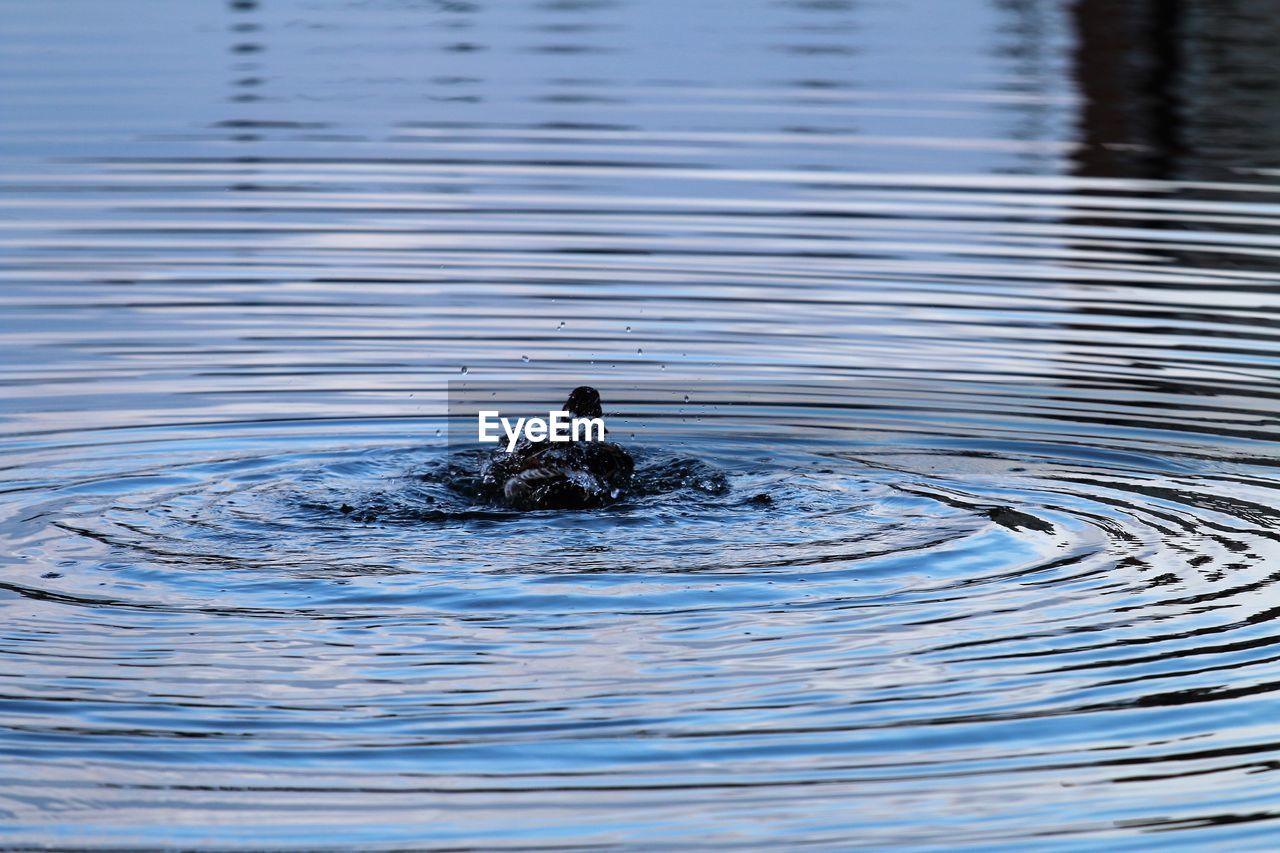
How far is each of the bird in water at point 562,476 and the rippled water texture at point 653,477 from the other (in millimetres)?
185

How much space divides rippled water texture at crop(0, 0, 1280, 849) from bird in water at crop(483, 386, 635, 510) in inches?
7.3

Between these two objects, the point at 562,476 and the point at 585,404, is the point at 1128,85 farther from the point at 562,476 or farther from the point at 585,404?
the point at 562,476

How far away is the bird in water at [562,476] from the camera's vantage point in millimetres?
8859

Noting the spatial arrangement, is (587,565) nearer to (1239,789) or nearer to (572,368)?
(1239,789)

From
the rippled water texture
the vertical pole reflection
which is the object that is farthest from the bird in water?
the vertical pole reflection

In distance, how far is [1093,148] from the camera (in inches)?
798

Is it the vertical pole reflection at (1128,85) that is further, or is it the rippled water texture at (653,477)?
the vertical pole reflection at (1128,85)

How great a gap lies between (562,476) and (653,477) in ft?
2.59

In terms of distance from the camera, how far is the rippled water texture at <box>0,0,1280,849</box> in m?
6.13

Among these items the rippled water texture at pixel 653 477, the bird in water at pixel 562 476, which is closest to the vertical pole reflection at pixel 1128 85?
the rippled water texture at pixel 653 477

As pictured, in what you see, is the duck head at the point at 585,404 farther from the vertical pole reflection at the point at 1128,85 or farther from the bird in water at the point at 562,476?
the vertical pole reflection at the point at 1128,85

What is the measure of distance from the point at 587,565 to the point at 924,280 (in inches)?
278

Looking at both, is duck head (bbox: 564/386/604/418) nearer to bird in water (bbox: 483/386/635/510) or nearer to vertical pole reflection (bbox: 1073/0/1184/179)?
bird in water (bbox: 483/386/635/510)

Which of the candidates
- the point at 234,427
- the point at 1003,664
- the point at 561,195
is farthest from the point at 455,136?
the point at 1003,664
